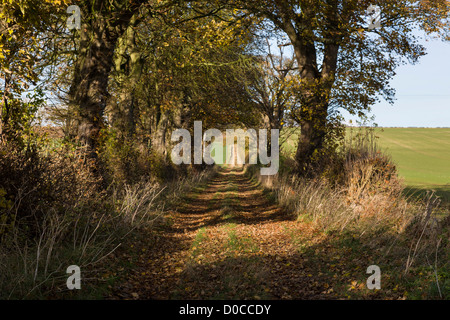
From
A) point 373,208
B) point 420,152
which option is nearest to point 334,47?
point 373,208

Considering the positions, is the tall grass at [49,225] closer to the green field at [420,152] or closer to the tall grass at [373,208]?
the tall grass at [373,208]

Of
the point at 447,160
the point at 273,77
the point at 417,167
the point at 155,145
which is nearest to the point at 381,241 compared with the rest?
the point at 155,145

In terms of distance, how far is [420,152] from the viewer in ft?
191

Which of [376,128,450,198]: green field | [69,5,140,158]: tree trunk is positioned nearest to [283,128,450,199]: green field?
[376,128,450,198]: green field

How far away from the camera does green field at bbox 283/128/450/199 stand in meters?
37.3

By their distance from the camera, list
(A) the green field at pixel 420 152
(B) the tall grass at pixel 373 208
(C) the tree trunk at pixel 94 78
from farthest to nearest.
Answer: (A) the green field at pixel 420 152 < (C) the tree trunk at pixel 94 78 < (B) the tall grass at pixel 373 208

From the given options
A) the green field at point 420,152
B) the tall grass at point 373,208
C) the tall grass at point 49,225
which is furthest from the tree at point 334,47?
the green field at point 420,152

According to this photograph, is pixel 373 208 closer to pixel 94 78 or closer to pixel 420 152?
pixel 94 78

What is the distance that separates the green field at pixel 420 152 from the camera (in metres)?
37.3

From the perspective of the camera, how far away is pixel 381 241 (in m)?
7.63

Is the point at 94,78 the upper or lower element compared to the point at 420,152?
upper

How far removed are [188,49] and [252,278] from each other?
1401 centimetres

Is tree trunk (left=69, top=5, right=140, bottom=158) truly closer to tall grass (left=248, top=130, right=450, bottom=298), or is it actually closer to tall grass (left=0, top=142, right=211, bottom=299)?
tall grass (left=0, top=142, right=211, bottom=299)

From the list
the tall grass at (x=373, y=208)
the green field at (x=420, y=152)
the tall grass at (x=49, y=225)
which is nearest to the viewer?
the tall grass at (x=49, y=225)
